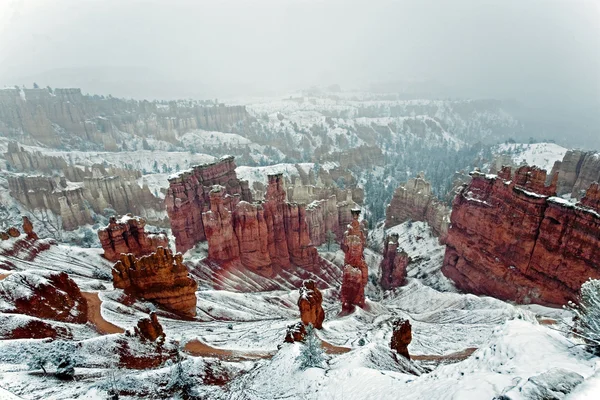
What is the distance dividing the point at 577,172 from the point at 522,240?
51.1m

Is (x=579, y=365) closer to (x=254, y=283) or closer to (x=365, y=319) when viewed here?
(x=365, y=319)

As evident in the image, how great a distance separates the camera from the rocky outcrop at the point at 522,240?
3409 cm

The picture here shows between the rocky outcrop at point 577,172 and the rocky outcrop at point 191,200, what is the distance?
227 feet

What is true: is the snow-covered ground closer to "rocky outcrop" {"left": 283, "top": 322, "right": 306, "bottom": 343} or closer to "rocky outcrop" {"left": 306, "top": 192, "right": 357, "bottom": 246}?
"rocky outcrop" {"left": 283, "top": 322, "right": 306, "bottom": 343}

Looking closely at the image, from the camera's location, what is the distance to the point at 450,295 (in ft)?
140

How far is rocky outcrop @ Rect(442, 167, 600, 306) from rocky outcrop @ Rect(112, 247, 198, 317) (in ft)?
123

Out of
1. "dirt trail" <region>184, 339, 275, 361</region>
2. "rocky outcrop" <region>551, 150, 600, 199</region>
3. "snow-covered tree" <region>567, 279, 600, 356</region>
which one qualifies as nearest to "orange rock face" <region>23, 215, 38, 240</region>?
"dirt trail" <region>184, 339, 275, 361</region>

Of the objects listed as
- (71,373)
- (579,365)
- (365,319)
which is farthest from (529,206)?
(71,373)

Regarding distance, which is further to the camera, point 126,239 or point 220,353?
point 126,239

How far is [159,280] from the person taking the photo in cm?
2775

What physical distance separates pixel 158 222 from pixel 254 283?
4154 cm

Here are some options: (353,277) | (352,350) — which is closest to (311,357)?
(352,350)

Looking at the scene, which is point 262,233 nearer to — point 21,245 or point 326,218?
point 326,218

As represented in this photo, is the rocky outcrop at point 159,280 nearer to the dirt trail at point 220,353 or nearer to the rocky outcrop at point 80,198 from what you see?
the dirt trail at point 220,353
